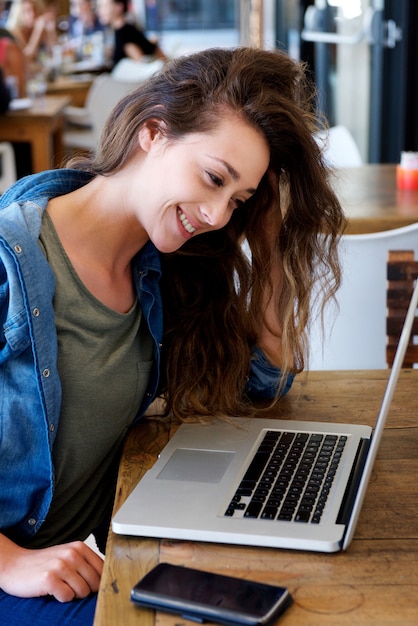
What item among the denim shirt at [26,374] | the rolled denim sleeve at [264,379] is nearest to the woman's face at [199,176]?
the denim shirt at [26,374]

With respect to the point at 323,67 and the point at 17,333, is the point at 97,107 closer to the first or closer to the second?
the point at 323,67

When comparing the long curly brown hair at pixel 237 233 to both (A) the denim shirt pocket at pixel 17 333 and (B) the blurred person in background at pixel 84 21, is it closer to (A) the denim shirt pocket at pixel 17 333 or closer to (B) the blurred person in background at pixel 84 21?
(A) the denim shirt pocket at pixel 17 333

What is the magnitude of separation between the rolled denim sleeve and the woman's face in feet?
0.90

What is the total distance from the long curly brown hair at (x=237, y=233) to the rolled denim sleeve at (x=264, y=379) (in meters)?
0.01

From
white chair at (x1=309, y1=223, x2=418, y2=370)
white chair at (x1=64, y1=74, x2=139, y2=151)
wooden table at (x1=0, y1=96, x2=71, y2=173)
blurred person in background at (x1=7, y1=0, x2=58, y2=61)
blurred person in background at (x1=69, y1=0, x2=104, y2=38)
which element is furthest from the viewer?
blurred person in background at (x1=69, y1=0, x2=104, y2=38)

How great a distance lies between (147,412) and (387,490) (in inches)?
17.9

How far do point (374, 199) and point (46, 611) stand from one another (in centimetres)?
182

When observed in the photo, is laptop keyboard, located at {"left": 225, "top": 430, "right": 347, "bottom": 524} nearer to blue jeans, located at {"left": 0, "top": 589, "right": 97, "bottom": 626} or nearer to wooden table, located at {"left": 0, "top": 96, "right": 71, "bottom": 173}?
blue jeans, located at {"left": 0, "top": 589, "right": 97, "bottom": 626}

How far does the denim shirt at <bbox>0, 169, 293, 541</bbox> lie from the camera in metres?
1.18

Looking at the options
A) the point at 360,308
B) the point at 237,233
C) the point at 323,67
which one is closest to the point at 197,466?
the point at 237,233

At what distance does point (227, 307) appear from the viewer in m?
1.48

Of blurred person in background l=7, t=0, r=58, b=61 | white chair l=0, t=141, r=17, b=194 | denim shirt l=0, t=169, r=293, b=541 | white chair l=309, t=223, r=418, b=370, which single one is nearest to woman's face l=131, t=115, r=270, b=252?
denim shirt l=0, t=169, r=293, b=541

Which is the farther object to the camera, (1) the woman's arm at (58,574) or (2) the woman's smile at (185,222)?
(2) the woman's smile at (185,222)

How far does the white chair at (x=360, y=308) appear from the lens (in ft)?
6.72
